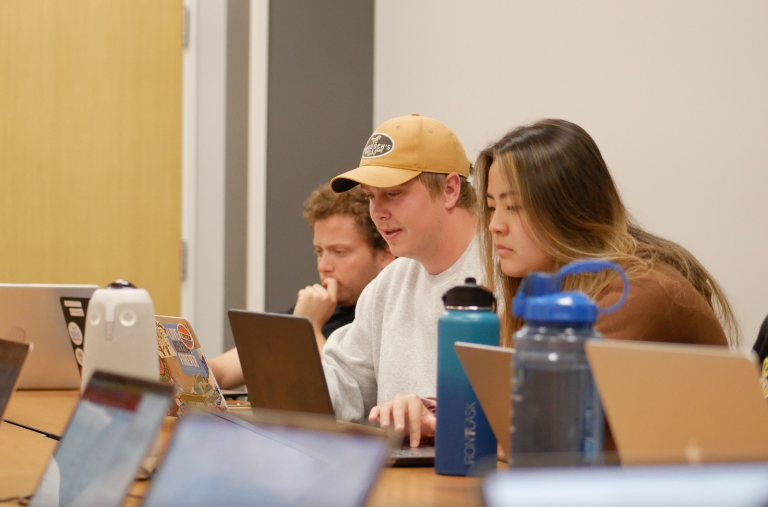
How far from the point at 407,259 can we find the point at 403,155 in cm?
26

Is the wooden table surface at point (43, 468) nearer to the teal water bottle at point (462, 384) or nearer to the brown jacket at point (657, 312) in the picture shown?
the teal water bottle at point (462, 384)

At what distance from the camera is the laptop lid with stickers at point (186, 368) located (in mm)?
1492

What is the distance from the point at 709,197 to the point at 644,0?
0.55 m

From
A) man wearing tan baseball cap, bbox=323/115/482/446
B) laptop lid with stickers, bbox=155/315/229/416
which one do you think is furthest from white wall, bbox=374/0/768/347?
laptop lid with stickers, bbox=155/315/229/416

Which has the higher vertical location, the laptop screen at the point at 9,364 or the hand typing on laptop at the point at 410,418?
the laptop screen at the point at 9,364

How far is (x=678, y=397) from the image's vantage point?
772 mm

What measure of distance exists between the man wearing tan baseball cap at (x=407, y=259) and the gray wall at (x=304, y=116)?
4.50 feet

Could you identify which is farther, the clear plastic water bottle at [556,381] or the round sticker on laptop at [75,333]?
the round sticker on laptop at [75,333]

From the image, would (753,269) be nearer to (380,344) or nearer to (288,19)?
(380,344)

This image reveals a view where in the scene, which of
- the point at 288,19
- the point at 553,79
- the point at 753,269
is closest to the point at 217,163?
the point at 288,19

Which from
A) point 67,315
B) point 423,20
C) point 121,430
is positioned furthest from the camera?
point 423,20

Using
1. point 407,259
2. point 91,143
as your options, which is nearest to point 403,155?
point 407,259

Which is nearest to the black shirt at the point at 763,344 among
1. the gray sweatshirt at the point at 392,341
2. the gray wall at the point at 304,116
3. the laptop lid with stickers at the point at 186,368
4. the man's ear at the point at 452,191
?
the gray sweatshirt at the point at 392,341

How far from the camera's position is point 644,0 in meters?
2.20
